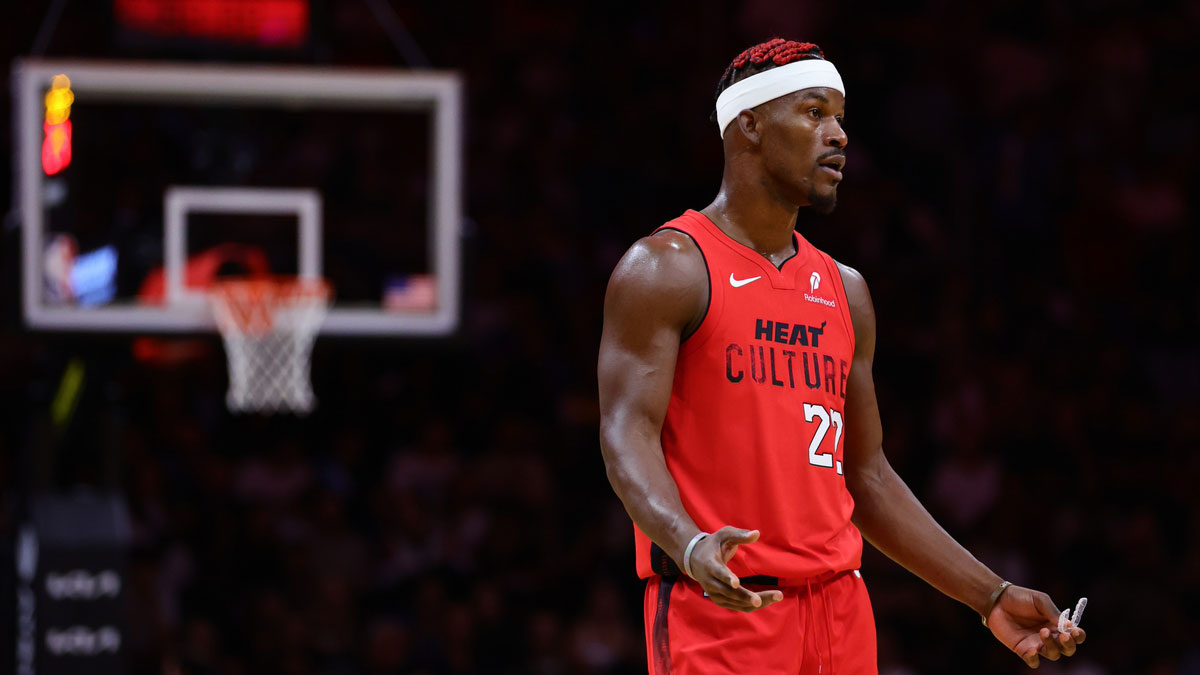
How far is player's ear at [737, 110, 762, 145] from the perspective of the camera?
12.2 feet

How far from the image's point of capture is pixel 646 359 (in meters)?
3.47

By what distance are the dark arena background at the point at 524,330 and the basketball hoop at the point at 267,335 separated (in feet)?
0.58

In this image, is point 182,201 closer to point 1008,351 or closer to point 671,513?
point 671,513

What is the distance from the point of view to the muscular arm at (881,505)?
3.81 meters

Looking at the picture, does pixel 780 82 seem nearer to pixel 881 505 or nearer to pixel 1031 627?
pixel 881 505

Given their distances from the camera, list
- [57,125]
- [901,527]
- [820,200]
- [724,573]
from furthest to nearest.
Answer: [57,125] → [901,527] → [820,200] → [724,573]

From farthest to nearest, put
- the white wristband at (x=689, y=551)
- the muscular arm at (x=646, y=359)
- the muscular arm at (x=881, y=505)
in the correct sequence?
the muscular arm at (x=881, y=505), the muscular arm at (x=646, y=359), the white wristband at (x=689, y=551)

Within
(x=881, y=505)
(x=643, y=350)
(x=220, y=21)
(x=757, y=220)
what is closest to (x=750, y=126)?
(x=757, y=220)

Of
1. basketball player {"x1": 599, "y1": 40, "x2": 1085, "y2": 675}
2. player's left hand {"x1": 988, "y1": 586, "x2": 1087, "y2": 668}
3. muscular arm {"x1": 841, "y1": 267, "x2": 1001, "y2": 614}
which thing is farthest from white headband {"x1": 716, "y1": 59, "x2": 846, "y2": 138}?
player's left hand {"x1": 988, "y1": 586, "x2": 1087, "y2": 668}

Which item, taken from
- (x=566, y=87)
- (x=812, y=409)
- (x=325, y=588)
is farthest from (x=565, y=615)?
(x=812, y=409)

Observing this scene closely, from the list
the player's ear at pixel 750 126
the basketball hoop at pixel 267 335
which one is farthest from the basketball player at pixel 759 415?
the basketball hoop at pixel 267 335

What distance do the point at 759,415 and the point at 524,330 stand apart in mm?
6620

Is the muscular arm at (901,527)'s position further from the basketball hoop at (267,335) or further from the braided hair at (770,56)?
the basketball hoop at (267,335)

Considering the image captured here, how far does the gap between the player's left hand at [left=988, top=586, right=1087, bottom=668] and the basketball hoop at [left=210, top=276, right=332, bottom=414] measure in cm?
408
